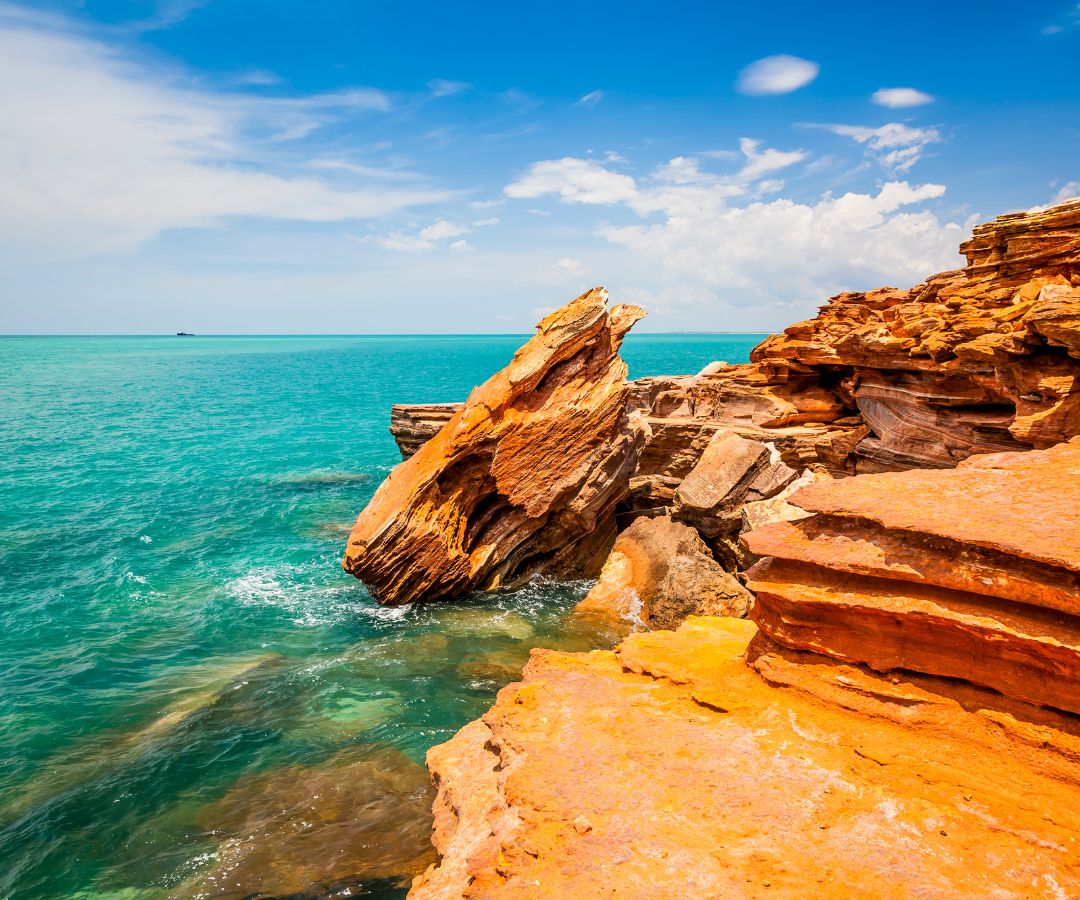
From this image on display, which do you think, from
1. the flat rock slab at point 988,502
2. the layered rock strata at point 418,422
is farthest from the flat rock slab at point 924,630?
the layered rock strata at point 418,422

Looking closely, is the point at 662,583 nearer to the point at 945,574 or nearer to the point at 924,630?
the point at 924,630

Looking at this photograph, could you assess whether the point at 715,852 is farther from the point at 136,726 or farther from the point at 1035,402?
the point at 1035,402

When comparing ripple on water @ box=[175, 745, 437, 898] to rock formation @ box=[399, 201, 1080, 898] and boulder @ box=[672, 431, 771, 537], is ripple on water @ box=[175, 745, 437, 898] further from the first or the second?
boulder @ box=[672, 431, 771, 537]

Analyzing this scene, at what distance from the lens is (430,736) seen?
13.1 metres

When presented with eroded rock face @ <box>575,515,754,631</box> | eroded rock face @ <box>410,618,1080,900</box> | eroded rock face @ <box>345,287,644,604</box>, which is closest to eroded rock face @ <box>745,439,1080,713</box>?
eroded rock face @ <box>410,618,1080,900</box>

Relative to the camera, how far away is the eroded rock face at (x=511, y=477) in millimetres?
19484

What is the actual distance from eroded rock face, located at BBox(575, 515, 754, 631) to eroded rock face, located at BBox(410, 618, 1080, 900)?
8284 millimetres

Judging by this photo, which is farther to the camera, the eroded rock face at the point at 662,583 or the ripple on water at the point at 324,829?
the eroded rock face at the point at 662,583

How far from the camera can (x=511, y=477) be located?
65.9 ft

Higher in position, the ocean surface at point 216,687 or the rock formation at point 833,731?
the rock formation at point 833,731

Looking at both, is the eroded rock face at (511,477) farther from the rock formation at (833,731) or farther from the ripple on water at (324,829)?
the rock formation at (833,731)

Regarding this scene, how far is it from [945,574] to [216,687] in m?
16.1

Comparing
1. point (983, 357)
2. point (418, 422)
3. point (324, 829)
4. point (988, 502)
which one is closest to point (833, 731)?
point (988, 502)

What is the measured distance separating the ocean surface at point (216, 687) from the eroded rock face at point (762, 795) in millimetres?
3814
